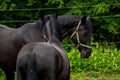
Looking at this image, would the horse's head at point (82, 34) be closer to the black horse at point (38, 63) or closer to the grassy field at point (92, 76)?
the grassy field at point (92, 76)

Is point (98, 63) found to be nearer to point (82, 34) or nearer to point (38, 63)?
point (82, 34)

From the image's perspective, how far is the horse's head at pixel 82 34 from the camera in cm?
770

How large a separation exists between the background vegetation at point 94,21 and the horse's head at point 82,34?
292 centimetres

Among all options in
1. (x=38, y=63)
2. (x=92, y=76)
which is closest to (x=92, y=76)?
(x=92, y=76)

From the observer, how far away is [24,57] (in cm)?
520

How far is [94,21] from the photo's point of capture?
13852mm

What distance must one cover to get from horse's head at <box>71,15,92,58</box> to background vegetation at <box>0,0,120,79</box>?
115 inches

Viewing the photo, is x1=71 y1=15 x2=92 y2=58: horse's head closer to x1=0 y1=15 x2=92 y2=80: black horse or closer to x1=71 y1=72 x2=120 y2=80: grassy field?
x1=0 y1=15 x2=92 y2=80: black horse

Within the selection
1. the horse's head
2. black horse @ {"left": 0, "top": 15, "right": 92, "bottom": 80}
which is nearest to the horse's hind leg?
black horse @ {"left": 0, "top": 15, "right": 92, "bottom": 80}

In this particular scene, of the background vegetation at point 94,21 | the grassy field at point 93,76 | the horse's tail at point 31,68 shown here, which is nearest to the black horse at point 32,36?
the grassy field at point 93,76

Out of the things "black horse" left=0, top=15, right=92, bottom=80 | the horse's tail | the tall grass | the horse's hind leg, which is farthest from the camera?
the tall grass

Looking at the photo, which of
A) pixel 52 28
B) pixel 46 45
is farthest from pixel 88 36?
pixel 46 45

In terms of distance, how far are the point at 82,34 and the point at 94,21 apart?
6.17 metres

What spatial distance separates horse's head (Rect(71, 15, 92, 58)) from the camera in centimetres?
770
